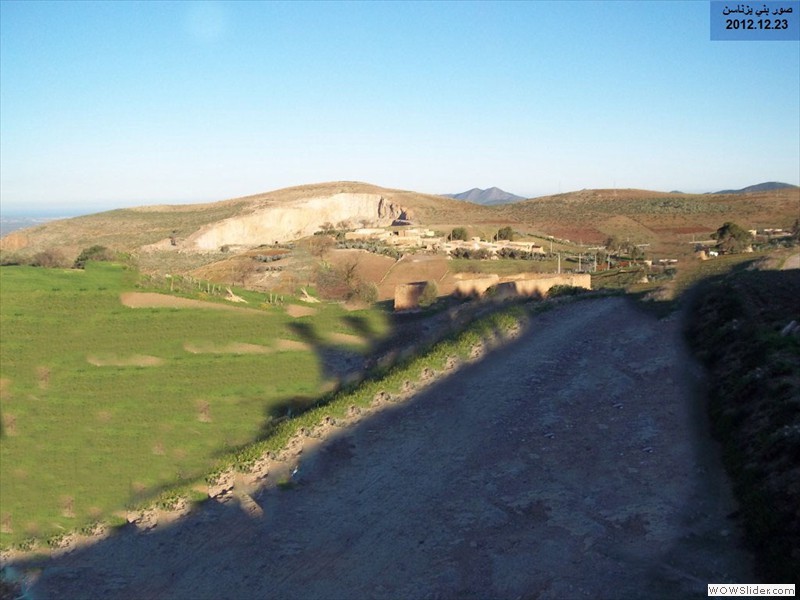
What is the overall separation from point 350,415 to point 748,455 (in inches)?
214

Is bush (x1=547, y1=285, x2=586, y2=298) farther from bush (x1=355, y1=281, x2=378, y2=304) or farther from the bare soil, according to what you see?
the bare soil

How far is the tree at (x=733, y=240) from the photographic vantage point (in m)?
23.8

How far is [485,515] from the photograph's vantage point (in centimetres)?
685

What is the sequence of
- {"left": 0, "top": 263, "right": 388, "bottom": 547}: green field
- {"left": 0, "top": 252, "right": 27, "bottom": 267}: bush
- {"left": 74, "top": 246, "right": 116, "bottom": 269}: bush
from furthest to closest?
{"left": 0, "top": 252, "right": 27, "bottom": 267}: bush
{"left": 74, "top": 246, "right": 116, "bottom": 269}: bush
{"left": 0, "top": 263, "right": 388, "bottom": 547}: green field

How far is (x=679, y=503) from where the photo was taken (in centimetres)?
649

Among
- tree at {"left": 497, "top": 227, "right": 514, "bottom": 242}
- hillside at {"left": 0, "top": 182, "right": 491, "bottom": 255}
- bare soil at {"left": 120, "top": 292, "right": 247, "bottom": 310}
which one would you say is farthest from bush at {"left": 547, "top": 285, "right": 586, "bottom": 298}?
hillside at {"left": 0, "top": 182, "right": 491, "bottom": 255}

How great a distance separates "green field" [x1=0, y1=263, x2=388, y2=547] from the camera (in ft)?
25.4

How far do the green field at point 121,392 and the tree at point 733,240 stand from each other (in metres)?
14.8

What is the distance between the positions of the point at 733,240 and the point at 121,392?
2312cm

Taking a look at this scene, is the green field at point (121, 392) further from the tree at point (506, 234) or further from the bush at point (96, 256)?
the tree at point (506, 234)

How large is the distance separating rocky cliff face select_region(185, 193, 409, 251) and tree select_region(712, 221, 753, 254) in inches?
1209

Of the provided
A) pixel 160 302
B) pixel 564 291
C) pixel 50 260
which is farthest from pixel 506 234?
pixel 160 302

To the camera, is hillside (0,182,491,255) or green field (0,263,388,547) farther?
hillside (0,182,491,255)

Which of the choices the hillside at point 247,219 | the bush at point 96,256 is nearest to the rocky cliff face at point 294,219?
the hillside at point 247,219
